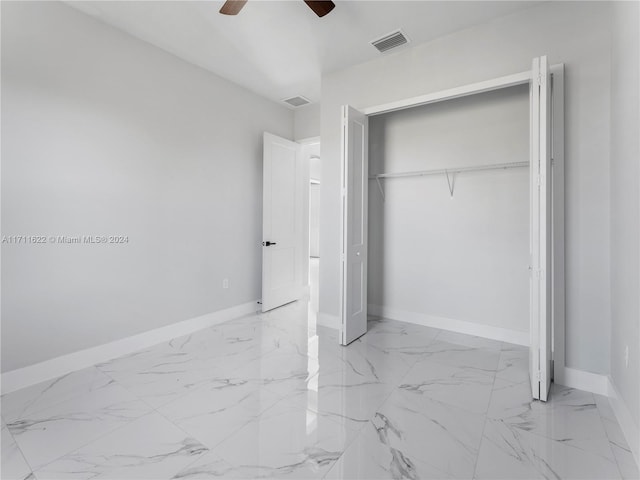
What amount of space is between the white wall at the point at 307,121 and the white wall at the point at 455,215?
3.47 ft

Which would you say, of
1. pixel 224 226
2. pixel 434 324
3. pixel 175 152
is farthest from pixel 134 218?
pixel 434 324

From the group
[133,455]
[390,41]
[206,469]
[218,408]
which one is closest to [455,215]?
[390,41]

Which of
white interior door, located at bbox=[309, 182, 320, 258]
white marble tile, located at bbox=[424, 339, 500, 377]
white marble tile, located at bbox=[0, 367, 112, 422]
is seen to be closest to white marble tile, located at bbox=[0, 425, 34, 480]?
white marble tile, located at bbox=[0, 367, 112, 422]

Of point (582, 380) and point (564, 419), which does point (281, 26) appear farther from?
point (582, 380)

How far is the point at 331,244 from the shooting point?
3.63 meters

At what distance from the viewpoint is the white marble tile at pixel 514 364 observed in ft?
7.90

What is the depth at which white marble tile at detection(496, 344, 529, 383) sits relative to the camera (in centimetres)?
241

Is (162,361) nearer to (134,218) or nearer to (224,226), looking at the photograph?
(134,218)

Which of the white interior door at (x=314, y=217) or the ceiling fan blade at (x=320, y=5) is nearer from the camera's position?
the ceiling fan blade at (x=320, y=5)

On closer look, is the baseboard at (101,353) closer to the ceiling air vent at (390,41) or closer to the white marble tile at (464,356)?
the white marble tile at (464,356)

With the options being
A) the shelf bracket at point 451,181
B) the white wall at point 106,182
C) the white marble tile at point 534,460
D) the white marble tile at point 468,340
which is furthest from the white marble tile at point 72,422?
the shelf bracket at point 451,181

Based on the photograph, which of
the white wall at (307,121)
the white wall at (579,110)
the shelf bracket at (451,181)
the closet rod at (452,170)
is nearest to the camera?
the white wall at (579,110)

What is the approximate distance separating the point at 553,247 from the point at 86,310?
3.77 meters

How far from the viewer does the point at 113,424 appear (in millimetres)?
1864
